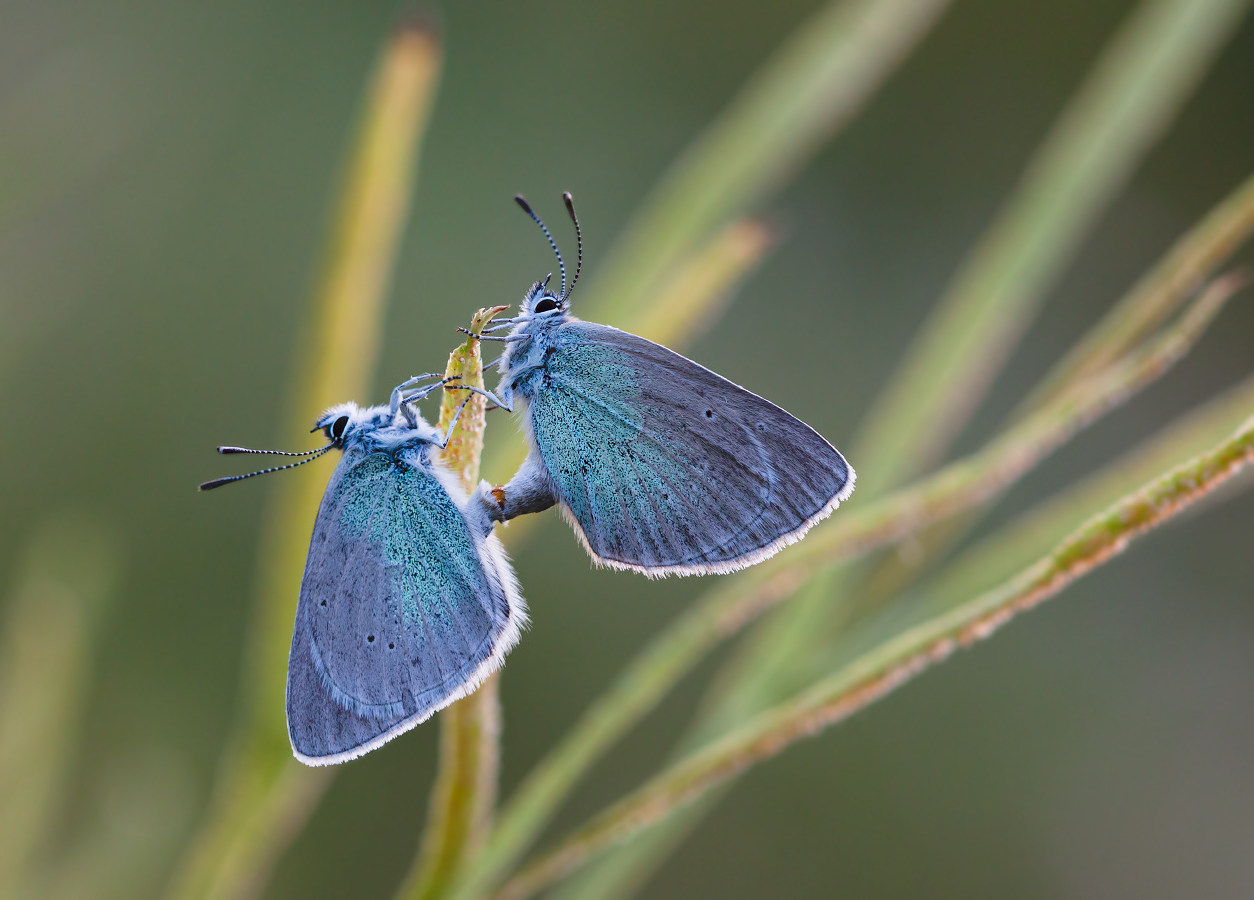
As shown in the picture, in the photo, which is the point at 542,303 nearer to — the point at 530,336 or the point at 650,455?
the point at 530,336

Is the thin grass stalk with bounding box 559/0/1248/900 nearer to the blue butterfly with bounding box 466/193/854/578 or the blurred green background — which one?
the blue butterfly with bounding box 466/193/854/578

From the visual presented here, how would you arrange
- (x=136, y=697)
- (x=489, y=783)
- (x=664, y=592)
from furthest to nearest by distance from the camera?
(x=664, y=592)
(x=136, y=697)
(x=489, y=783)

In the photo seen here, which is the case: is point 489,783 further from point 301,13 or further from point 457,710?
point 301,13

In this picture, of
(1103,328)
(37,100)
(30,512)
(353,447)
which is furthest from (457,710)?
(30,512)

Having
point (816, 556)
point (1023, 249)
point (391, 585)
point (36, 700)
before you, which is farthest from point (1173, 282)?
point (36, 700)

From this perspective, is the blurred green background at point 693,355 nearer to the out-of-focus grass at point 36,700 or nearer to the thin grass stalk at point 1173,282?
the out-of-focus grass at point 36,700

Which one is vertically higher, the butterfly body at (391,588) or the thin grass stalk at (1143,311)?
the thin grass stalk at (1143,311)

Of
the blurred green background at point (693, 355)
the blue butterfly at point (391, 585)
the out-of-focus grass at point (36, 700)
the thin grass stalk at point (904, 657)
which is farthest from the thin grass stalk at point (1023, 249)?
the blurred green background at point (693, 355)

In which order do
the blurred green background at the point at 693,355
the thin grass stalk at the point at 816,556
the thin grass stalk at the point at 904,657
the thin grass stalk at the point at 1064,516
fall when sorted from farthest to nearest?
the blurred green background at the point at 693,355, the thin grass stalk at the point at 1064,516, the thin grass stalk at the point at 816,556, the thin grass stalk at the point at 904,657
